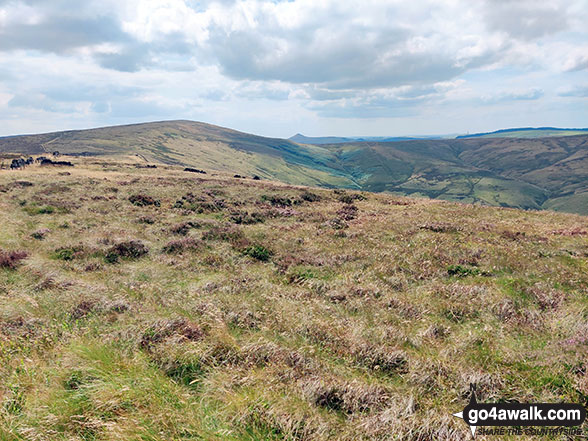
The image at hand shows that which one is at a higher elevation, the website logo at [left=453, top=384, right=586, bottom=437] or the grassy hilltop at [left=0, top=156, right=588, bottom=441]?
the grassy hilltop at [left=0, top=156, right=588, bottom=441]

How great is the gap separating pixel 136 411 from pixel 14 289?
29.0ft

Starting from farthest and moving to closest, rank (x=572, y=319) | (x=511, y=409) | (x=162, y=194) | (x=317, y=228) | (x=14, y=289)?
1. (x=162, y=194)
2. (x=317, y=228)
3. (x=14, y=289)
4. (x=572, y=319)
5. (x=511, y=409)

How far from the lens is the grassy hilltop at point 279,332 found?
4547mm

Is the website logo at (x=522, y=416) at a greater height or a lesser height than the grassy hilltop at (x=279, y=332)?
lesser

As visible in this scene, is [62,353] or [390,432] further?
[62,353]

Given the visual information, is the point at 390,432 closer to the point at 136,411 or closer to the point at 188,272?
the point at 136,411

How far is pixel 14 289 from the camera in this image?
32.9 feet

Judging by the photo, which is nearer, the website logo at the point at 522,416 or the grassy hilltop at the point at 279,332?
the grassy hilltop at the point at 279,332

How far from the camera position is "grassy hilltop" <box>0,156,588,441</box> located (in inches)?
179

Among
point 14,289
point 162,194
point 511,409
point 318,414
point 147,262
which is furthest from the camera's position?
point 162,194

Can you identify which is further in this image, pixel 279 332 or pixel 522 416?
pixel 279 332

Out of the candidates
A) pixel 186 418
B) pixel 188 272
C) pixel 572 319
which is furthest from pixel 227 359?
pixel 572 319

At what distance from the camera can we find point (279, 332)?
7.56 metres

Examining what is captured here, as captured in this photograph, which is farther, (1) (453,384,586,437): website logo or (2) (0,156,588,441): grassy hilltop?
(1) (453,384,586,437): website logo
